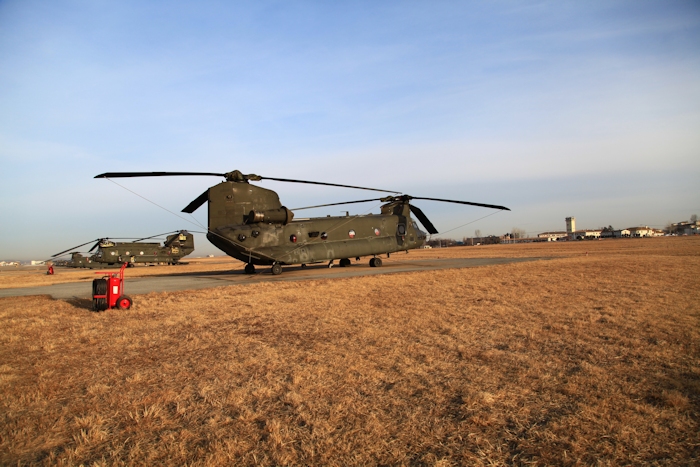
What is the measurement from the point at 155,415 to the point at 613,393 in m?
4.96

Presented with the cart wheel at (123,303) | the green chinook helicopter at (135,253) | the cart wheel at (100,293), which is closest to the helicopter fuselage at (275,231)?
the cart wheel at (123,303)

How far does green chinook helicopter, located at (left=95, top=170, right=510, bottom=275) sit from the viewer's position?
20.0 metres

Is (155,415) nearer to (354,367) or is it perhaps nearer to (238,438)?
(238,438)

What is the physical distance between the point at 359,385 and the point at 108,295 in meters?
8.50

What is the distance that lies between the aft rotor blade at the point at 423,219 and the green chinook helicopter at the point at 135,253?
25.3 metres

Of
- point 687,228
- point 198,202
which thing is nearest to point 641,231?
point 687,228

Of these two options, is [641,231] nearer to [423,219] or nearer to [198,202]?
[423,219]

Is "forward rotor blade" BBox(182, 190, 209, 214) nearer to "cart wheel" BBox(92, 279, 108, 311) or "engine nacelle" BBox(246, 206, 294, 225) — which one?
"engine nacelle" BBox(246, 206, 294, 225)

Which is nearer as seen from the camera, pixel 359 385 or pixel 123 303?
pixel 359 385

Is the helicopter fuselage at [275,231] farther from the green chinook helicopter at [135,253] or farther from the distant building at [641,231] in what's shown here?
the distant building at [641,231]

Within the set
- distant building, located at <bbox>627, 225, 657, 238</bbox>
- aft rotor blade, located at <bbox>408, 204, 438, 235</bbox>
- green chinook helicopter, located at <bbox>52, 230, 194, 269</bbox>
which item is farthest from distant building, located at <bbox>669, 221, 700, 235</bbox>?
green chinook helicopter, located at <bbox>52, 230, 194, 269</bbox>

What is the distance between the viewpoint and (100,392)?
4.90m

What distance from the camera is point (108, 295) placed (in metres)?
10.5

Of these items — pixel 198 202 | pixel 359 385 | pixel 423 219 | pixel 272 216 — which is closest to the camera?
pixel 359 385
